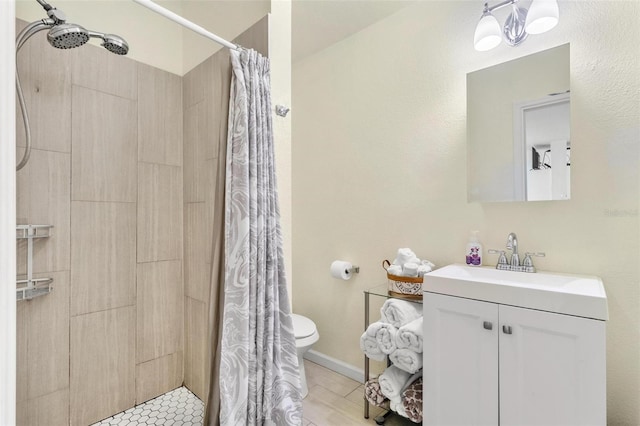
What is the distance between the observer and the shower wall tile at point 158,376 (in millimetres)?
1904

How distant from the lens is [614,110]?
1.38 meters

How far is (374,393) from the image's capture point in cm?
173

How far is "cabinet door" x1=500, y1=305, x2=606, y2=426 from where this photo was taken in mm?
1099

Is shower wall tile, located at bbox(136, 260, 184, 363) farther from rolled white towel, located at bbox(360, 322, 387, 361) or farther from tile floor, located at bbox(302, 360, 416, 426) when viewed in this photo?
rolled white towel, located at bbox(360, 322, 387, 361)

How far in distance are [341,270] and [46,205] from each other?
1.69 metres

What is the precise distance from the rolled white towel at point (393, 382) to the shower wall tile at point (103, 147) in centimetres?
176

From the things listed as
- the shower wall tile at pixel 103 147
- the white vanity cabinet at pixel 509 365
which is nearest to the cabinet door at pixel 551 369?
the white vanity cabinet at pixel 509 365

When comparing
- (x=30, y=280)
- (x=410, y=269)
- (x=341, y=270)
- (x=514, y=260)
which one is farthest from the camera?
(x=341, y=270)

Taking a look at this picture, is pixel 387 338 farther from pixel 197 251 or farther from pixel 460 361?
pixel 197 251

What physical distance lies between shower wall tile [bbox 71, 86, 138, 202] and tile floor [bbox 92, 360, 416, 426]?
1.23 meters

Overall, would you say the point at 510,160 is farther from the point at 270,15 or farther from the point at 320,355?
the point at 320,355

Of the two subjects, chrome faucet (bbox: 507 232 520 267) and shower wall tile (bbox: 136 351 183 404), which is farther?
shower wall tile (bbox: 136 351 183 404)

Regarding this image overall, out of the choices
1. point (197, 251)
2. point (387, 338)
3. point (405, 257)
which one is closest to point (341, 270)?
point (405, 257)

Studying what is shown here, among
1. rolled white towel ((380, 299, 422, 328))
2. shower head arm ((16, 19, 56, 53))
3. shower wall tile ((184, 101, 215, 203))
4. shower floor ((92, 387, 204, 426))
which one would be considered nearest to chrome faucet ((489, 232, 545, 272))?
rolled white towel ((380, 299, 422, 328))
